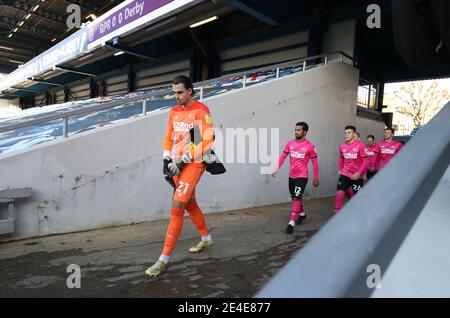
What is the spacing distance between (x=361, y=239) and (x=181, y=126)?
2.98 meters

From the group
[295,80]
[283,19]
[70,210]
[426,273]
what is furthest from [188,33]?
[426,273]

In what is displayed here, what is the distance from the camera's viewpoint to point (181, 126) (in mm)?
3625

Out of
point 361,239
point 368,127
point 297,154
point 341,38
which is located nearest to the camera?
point 361,239

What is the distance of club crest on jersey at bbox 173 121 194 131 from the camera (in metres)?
3.60

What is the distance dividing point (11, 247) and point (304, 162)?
14.4ft

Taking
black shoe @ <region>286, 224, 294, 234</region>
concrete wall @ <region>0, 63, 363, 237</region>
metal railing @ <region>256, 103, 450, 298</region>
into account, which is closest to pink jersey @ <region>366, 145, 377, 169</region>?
concrete wall @ <region>0, 63, 363, 237</region>

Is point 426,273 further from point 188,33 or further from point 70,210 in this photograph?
point 188,33

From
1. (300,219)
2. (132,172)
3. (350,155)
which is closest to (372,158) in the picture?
(350,155)

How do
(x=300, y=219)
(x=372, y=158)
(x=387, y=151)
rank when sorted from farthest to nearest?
(x=372, y=158)
(x=387, y=151)
(x=300, y=219)

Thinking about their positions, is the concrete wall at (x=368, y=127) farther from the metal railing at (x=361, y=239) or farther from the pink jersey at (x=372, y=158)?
the metal railing at (x=361, y=239)

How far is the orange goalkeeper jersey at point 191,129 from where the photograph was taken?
3.53 metres

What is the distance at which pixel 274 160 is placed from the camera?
7.54m

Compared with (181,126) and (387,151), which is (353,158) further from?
(181,126)

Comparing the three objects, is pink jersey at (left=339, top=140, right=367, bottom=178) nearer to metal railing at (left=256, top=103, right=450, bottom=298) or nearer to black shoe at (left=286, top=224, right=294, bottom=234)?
black shoe at (left=286, top=224, right=294, bottom=234)
